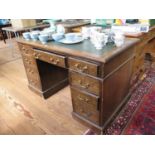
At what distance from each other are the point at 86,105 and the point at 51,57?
0.57 m

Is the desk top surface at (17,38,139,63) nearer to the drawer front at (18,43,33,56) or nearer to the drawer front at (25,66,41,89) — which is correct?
the drawer front at (18,43,33,56)

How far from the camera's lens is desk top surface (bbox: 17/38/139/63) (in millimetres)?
1051

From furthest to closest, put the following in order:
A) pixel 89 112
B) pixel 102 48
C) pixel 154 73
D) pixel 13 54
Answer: pixel 13 54, pixel 154 73, pixel 89 112, pixel 102 48

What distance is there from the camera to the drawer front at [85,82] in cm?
115

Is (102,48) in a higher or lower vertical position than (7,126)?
higher

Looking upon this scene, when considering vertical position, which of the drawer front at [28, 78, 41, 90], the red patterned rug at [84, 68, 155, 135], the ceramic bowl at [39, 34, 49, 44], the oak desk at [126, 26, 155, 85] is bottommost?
the red patterned rug at [84, 68, 155, 135]

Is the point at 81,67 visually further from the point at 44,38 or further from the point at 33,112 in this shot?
the point at 33,112

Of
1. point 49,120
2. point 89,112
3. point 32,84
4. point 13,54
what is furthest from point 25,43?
point 13,54

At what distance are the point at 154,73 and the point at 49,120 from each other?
1.82 meters

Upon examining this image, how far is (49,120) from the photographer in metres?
1.62

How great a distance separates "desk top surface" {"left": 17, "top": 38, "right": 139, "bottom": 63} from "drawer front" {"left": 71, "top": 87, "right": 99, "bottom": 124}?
0.36 metres

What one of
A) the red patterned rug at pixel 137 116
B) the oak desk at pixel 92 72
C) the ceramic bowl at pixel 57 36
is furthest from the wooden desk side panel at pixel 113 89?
the ceramic bowl at pixel 57 36

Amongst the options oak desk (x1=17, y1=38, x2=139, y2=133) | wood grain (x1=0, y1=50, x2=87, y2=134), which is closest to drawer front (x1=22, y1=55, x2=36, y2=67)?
oak desk (x1=17, y1=38, x2=139, y2=133)
